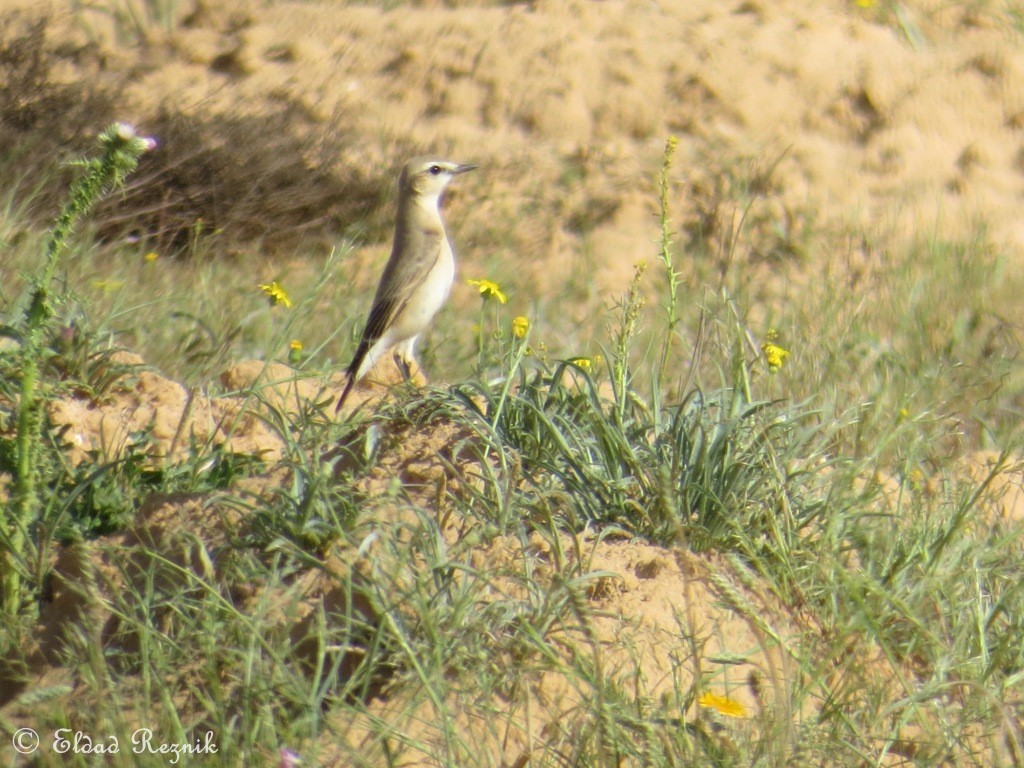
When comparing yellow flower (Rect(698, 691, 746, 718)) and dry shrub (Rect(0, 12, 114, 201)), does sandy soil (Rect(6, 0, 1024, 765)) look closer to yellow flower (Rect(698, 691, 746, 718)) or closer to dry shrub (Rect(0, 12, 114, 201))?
dry shrub (Rect(0, 12, 114, 201))

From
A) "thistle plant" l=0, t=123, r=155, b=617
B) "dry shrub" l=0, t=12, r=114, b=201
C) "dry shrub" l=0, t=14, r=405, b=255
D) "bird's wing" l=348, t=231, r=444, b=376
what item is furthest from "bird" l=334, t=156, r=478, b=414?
"dry shrub" l=0, t=12, r=114, b=201

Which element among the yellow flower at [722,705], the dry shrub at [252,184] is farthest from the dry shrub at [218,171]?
the yellow flower at [722,705]

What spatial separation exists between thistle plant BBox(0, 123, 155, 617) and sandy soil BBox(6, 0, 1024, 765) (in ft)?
14.2

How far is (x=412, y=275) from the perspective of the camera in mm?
5797

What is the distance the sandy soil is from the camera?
7.43 m

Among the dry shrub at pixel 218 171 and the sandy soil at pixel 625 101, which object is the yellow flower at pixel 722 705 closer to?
the sandy soil at pixel 625 101

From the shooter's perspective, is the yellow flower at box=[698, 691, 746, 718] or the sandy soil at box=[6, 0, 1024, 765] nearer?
the yellow flower at box=[698, 691, 746, 718]

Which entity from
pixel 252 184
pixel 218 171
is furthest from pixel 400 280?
pixel 218 171

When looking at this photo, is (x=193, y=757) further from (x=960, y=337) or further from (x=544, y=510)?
(x=960, y=337)

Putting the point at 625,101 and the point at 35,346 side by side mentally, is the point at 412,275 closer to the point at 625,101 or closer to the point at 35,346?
the point at 625,101

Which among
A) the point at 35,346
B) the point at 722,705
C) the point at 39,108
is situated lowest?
the point at 39,108

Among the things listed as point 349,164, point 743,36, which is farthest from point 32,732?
point 743,36

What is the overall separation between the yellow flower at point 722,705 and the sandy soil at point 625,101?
180 inches

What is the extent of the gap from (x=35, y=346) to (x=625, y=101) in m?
5.13
